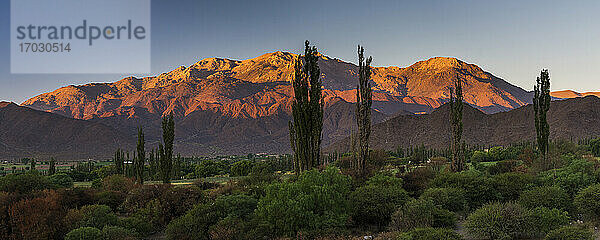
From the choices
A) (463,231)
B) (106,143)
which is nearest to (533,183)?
(463,231)

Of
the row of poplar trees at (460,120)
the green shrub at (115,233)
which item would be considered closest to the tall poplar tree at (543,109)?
the row of poplar trees at (460,120)

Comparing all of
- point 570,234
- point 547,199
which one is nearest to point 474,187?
point 547,199

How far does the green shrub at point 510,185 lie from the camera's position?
22.0 m

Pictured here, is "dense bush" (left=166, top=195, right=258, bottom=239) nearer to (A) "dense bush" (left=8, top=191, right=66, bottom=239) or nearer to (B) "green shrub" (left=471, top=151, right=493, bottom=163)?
(A) "dense bush" (left=8, top=191, right=66, bottom=239)

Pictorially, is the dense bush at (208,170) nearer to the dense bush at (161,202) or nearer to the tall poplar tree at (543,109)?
the dense bush at (161,202)

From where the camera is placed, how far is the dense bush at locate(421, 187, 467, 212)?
20.5 meters

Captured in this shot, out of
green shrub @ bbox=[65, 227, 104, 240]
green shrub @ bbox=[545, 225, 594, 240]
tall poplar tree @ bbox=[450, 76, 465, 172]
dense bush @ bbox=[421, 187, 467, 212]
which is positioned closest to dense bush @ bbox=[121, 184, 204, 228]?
green shrub @ bbox=[65, 227, 104, 240]

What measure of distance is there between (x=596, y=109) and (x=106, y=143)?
141 metres

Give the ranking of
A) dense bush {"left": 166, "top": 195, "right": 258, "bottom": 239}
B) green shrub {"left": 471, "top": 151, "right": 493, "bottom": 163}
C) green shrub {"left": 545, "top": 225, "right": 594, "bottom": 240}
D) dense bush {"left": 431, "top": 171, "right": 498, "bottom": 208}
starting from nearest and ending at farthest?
1. green shrub {"left": 545, "top": 225, "right": 594, "bottom": 240}
2. dense bush {"left": 166, "top": 195, "right": 258, "bottom": 239}
3. dense bush {"left": 431, "top": 171, "right": 498, "bottom": 208}
4. green shrub {"left": 471, "top": 151, "right": 493, "bottom": 163}

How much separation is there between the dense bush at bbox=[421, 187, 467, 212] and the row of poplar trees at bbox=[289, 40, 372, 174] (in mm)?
4974

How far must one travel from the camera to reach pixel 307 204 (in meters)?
16.8

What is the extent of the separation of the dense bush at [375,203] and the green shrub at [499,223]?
3883 mm

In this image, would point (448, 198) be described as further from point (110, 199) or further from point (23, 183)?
point (23, 183)

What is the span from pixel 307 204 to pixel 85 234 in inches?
367
